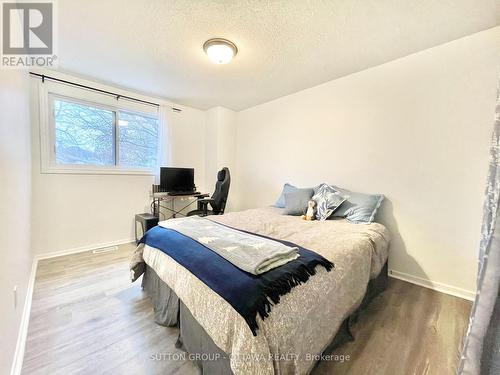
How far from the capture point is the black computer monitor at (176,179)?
359 cm

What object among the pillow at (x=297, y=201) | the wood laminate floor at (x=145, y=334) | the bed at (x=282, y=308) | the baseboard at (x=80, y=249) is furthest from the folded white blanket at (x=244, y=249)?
the baseboard at (x=80, y=249)

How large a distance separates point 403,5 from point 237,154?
3.19 metres

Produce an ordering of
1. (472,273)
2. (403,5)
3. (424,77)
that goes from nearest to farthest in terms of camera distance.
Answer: (403,5), (472,273), (424,77)

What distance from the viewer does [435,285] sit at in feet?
7.07

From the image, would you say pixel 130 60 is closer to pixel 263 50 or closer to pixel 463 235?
pixel 263 50

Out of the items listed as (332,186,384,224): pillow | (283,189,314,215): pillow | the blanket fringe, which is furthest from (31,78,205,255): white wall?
the blanket fringe

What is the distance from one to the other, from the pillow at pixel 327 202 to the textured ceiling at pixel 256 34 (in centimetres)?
153

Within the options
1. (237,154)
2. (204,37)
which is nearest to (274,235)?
(204,37)

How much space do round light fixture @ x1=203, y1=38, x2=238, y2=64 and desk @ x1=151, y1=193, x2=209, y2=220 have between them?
2165 millimetres

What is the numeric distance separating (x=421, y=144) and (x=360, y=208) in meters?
0.90

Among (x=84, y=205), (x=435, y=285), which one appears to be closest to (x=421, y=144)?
(x=435, y=285)

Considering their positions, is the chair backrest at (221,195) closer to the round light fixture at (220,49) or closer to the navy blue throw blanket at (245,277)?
the round light fixture at (220,49)

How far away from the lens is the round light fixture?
2029mm

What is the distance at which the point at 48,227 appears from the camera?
2.72 metres
